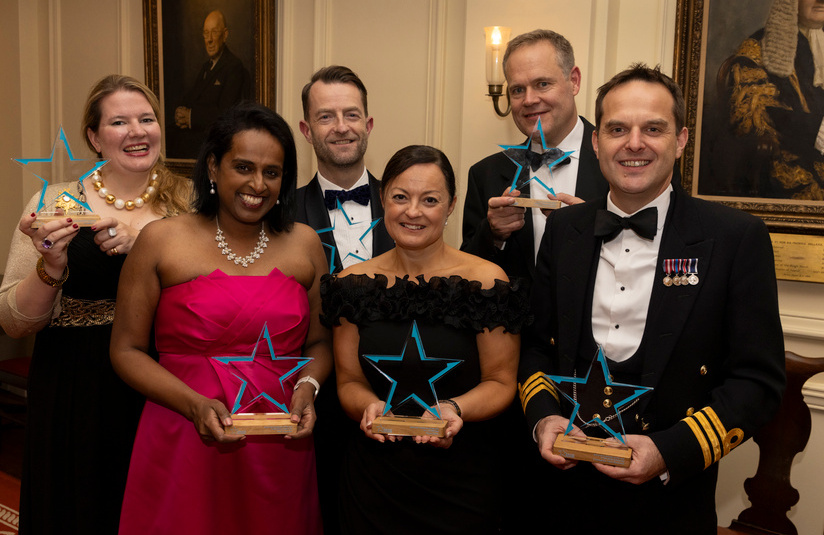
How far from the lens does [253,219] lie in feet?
7.82

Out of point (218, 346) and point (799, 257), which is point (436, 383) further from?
point (799, 257)

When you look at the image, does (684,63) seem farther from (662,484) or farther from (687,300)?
(662,484)

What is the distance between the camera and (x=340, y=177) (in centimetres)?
315

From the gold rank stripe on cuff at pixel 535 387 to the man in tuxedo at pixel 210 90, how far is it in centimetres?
380

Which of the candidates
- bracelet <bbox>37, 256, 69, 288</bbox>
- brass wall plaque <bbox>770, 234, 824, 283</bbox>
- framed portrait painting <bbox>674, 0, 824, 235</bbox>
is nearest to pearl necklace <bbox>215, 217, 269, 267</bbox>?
bracelet <bbox>37, 256, 69, 288</bbox>

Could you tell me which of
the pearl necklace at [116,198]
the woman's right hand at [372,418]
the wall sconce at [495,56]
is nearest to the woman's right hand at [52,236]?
the pearl necklace at [116,198]

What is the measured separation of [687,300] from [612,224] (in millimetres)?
306

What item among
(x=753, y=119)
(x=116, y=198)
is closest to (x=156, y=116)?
(x=116, y=198)

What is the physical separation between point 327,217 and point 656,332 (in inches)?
60.6

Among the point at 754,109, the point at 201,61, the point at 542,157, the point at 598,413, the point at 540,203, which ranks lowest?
the point at 598,413

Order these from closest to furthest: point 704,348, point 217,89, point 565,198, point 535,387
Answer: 1. point 704,348
2. point 535,387
3. point 565,198
4. point 217,89

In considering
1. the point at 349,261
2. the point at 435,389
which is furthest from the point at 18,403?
the point at 435,389

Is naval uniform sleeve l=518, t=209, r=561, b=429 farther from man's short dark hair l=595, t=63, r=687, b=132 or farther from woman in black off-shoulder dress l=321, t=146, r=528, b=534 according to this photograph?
man's short dark hair l=595, t=63, r=687, b=132

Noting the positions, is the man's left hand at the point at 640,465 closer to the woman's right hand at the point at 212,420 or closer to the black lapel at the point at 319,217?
the woman's right hand at the point at 212,420
